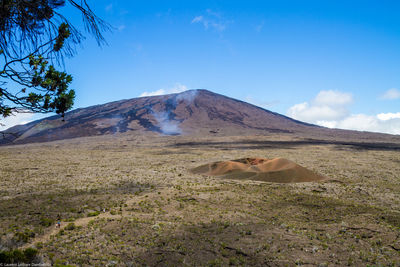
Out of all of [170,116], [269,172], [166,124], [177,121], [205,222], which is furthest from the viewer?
[170,116]

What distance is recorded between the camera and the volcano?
64.6m

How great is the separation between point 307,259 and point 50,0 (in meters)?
6.94

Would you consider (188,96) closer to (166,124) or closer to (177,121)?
(177,121)

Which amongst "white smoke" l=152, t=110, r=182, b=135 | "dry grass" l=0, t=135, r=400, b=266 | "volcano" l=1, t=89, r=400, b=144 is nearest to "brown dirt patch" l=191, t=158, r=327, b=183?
"dry grass" l=0, t=135, r=400, b=266

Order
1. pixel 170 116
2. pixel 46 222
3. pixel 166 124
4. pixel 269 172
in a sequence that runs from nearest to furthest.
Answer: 1. pixel 46 222
2. pixel 269 172
3. pixel 166 124
4. pixel 170 116

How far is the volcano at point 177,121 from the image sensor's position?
64562 mm

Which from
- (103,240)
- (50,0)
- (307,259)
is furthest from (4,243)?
(307,259)

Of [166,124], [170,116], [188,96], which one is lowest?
[166,124]


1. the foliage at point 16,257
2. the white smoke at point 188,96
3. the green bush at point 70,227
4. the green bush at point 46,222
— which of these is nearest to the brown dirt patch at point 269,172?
the green bush at point 70,227

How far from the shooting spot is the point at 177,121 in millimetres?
78250

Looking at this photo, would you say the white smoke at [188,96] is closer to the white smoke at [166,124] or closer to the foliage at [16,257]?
the white smoke at [166,124]

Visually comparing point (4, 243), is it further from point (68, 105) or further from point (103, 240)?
point (68, 105)

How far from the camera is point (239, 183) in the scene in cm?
1319

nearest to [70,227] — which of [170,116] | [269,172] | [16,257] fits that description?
[16,257]
